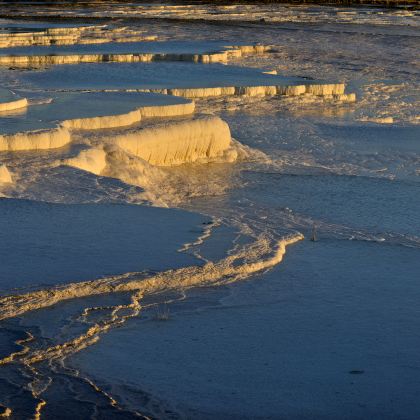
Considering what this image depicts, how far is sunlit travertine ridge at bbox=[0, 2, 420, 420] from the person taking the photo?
11.9 feet

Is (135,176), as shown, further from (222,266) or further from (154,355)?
(154,355)

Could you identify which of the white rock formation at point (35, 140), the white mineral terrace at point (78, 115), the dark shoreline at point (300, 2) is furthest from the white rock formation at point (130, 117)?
the dark shoreline at point (300, 2)

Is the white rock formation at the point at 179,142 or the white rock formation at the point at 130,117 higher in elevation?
the white rock formation at the point at 130,117

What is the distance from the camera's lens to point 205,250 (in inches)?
203

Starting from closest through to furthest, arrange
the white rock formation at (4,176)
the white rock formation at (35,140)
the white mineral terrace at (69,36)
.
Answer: the white rock formation at (4,176), the white rock formation at (35,140), the white mineral terrace at (69,36)

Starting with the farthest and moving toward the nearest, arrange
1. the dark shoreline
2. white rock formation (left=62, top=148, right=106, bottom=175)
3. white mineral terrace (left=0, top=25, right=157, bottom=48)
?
the dark shoreline → white mineral terrace (left=0, top=25, right=157, bottom=48) → white rock formation (left=62, top=148, right=106, bottom=175)

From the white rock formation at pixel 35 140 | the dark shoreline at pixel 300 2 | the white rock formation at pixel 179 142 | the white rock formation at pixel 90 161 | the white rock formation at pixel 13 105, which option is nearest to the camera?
the white rock formation at pixel 90 161

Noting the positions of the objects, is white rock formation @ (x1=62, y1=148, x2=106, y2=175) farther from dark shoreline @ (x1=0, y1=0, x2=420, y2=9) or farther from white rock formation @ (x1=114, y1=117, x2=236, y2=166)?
dark shoreline @ (x1=0, y1=0, x2=420, y2=9)

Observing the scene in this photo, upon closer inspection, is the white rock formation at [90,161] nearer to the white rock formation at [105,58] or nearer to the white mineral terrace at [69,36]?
the white rock formation at [105,58]

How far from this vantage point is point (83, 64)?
13.9 metres

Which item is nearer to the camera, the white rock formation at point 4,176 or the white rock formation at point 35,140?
the white rock formation at point 4,176

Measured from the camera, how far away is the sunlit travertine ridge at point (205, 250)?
3637mm

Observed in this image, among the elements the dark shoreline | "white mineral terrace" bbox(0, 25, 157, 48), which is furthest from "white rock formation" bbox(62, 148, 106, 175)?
the dark shoreline

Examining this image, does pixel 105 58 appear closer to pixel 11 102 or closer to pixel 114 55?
pixel 114 55
